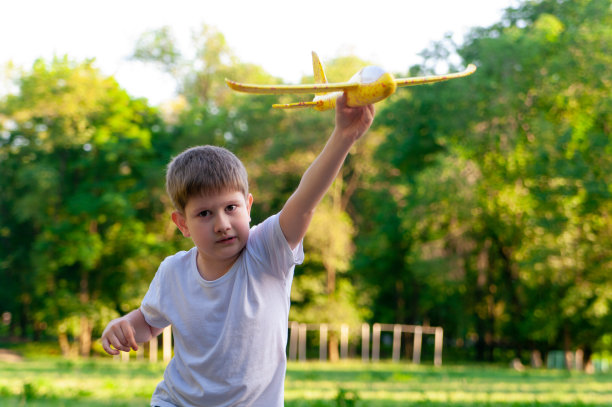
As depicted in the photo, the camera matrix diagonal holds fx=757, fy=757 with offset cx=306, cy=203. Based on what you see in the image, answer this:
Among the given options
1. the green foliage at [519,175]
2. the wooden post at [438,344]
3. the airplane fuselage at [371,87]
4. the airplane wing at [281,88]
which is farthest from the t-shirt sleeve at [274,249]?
the wooden post at [438,344]

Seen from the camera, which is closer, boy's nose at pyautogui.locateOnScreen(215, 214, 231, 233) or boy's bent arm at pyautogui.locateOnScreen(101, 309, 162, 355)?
boy's nose at pyautogui.locateOnScreen(215, 214, 231, 233)

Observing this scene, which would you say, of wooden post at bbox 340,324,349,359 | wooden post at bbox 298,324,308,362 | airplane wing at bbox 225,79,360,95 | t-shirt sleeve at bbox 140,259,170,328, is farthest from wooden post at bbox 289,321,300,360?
airplane wing at bbox 225,79,360,95

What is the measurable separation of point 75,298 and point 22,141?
726 centimetres

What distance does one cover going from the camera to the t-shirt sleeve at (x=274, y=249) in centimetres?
286

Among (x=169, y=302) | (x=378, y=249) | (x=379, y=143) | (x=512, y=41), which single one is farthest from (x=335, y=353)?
(x=169, y=302)

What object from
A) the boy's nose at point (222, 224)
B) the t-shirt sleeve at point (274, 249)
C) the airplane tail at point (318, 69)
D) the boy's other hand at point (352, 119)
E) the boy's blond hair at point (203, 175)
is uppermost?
the airplane tail at point (318, 69)

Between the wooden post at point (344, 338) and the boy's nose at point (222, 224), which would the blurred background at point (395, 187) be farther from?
the boy's nose at point (222, 224)

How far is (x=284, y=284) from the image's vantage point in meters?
2.98

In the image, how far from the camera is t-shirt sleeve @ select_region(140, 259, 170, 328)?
10.3 feet

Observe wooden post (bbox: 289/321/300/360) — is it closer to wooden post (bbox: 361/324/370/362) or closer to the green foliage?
wooden post (bbox: 361/324/370/362)

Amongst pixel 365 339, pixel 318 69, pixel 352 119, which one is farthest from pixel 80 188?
pixel 352 119

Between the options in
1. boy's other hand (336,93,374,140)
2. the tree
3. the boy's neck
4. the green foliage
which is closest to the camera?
boy's other hand (336,93,374,140)

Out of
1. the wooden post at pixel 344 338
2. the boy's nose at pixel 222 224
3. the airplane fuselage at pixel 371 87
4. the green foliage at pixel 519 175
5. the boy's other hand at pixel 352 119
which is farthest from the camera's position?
the wooden post at pixel 344 338

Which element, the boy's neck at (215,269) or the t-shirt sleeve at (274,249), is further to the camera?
the boy's neck at (215,269)
